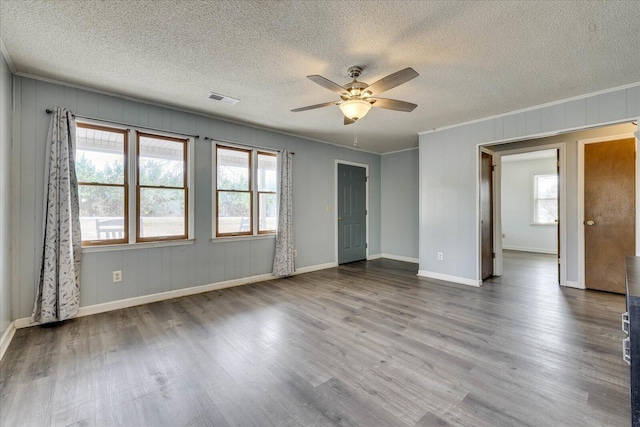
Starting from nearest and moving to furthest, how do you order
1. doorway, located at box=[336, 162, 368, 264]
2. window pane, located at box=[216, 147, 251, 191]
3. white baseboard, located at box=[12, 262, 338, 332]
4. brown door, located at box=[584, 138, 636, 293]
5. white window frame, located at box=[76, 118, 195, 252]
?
white baseboard, located at box=[12, 262, 338, 332] < white window frame, located at box=[76, 118, 195, 252] < brown door, located at box=[584, 138, 636, 293] < window pane, located at box=[216, 147, 251, 191] < doorway, located at box=[336, 162, 368, 264]

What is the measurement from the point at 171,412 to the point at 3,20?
115 inches

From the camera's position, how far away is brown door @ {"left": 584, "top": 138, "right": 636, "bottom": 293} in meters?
3.75

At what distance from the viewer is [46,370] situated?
6.74 feet

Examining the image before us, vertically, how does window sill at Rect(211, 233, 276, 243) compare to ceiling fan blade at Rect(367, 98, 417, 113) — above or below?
below

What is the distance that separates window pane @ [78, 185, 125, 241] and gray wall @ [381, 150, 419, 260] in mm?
5255

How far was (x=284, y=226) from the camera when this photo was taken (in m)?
4.75

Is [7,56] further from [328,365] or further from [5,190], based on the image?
[328,365]

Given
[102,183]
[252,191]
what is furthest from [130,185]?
[252,191]

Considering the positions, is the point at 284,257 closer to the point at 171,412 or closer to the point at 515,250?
the point at 171,412

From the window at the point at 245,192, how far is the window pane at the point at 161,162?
1.77 ft

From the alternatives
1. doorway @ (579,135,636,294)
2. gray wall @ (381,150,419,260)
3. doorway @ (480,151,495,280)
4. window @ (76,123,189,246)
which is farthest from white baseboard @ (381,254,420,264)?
window @ (76,123,189,246)

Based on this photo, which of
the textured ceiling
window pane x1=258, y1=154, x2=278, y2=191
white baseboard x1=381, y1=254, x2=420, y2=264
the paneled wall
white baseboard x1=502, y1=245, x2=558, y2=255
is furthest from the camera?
white baseboard x1=502, y1=245, x2=558, y2=255

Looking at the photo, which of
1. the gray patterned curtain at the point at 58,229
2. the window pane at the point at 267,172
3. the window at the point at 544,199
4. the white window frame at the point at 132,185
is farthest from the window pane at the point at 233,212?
the window at the point at 544,199

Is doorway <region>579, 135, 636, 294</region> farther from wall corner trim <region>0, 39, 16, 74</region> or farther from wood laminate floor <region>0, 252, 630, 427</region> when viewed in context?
wall corner trim <region>0, 39, 16, 74</region>
